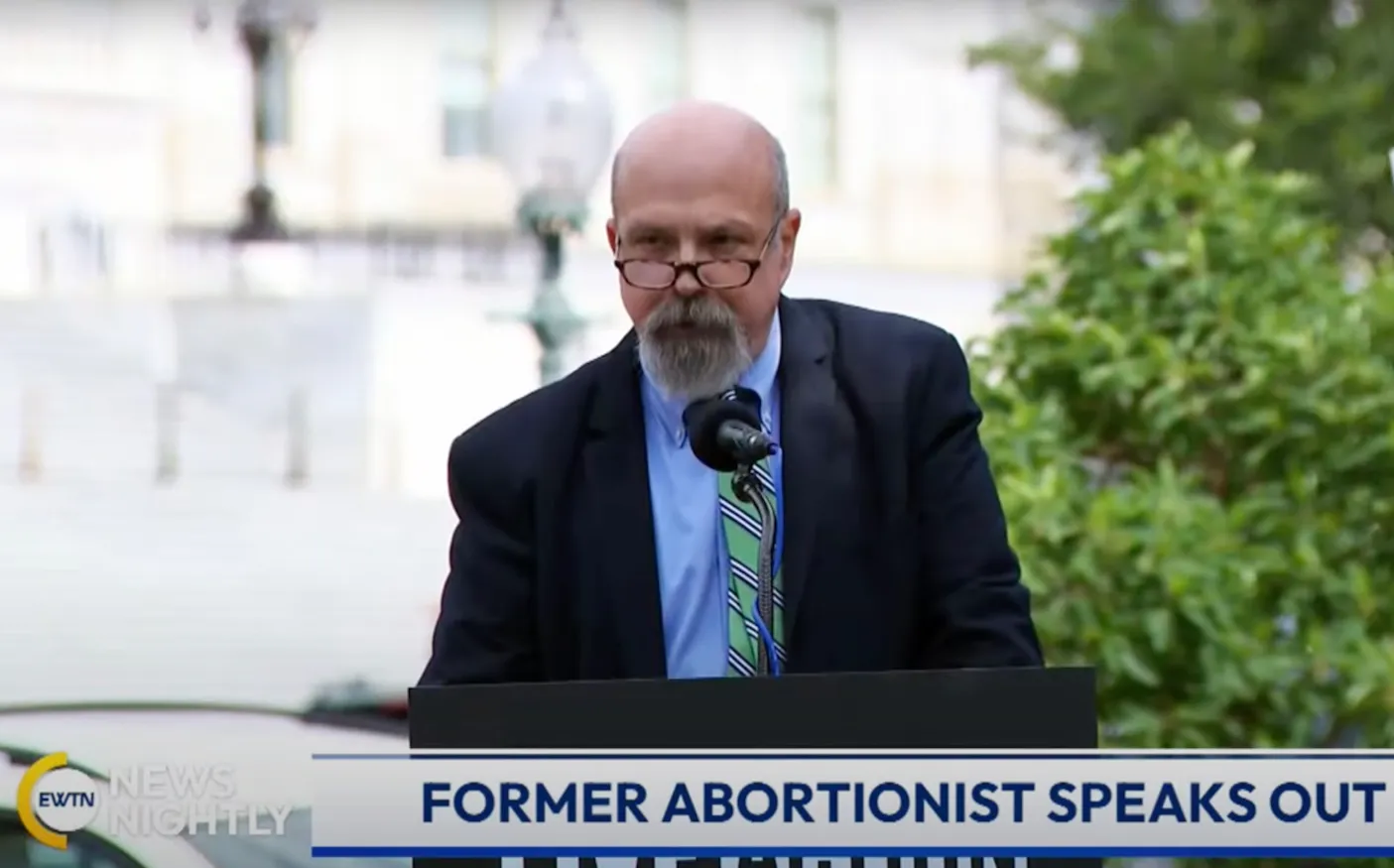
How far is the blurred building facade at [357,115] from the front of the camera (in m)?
5.27

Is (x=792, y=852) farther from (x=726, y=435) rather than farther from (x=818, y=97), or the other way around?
(x=818, y=97)

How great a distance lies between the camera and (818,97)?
632 centimetres

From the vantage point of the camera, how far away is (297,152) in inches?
233

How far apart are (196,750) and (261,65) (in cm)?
243

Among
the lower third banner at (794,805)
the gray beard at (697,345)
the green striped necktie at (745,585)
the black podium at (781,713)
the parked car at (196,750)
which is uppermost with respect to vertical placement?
the gray beard at (697,345)

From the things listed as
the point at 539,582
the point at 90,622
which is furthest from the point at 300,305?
the point at 539,582

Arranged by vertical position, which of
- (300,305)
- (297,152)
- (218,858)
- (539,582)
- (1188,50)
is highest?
(1188,50)

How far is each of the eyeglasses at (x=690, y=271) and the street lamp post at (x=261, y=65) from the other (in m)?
3.20

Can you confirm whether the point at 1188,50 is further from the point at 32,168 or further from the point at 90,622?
the point at 90,622

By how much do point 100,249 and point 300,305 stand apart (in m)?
0.53

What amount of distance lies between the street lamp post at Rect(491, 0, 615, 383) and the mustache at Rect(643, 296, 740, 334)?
8.44 ft

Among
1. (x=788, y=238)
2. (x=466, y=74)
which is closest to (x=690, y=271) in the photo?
(x=788, y=238)

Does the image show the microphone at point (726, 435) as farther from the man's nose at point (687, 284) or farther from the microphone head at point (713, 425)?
the man's nose at point (687, 284)

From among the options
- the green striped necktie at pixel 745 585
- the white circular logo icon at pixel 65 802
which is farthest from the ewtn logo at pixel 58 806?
the green striped necktie at pixel 745 585
